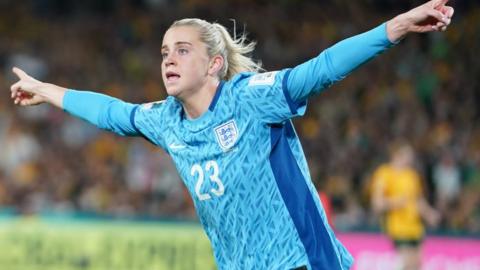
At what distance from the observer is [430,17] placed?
4598mm

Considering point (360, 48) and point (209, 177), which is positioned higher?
point (360, 48)

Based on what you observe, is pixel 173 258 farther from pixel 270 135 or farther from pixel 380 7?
pixel 270 135

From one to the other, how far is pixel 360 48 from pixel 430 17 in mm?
321

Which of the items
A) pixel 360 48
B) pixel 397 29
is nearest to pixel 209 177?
pixel 360 48

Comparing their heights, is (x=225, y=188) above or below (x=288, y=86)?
below

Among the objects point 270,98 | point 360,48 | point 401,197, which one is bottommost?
point 401,197

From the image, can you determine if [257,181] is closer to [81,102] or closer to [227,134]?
[227,134]

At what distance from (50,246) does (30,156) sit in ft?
7.80

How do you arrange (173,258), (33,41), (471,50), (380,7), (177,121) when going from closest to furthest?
(177,121), (173,258), (471,50), (380,7), (33,41)

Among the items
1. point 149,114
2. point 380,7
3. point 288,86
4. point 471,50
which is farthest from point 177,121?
point 380,7

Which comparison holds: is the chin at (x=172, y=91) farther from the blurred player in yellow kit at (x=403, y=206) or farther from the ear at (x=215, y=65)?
the blurred player in yellow kit at (x=403, y=206)

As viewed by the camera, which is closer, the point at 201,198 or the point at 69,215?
the point at 201,198

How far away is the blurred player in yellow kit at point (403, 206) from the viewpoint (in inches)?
498

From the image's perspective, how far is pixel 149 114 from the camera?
5.61m
